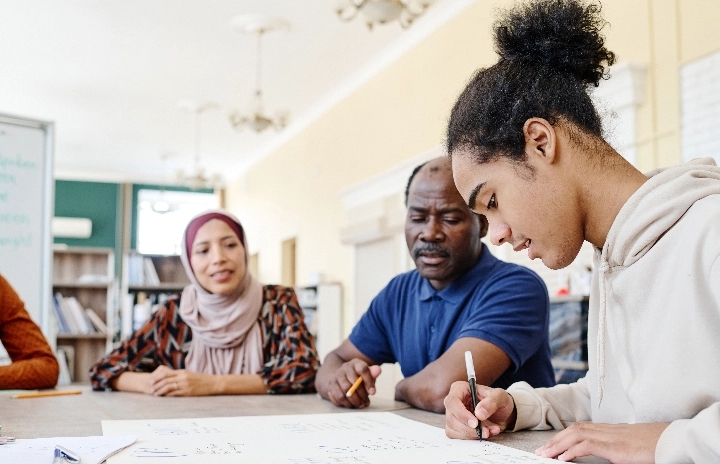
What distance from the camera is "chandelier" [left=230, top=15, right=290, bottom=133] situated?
→ 5.62 meters


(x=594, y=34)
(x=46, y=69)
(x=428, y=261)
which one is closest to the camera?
(x=594, y=34)

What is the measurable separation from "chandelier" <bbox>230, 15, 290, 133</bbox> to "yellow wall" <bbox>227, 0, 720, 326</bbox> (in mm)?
908

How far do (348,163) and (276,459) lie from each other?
20.8ft

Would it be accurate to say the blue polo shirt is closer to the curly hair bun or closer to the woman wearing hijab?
the woman wearing hijab

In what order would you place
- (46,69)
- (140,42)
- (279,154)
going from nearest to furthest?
(140,42) → (46,69) → (279,154)

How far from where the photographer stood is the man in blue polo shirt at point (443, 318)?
158cm

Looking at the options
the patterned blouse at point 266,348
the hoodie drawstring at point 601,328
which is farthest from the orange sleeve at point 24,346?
the hoodie drawstring at point 601,328

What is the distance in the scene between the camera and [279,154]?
31.1 ft

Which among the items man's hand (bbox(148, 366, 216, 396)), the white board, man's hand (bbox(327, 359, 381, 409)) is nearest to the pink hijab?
man's hand (bbox(148, 366, 216, 396))

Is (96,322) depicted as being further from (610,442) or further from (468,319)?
(610,442)

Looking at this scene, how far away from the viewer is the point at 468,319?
1.70m

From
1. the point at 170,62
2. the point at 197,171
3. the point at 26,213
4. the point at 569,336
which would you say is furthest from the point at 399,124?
the point at 197,171

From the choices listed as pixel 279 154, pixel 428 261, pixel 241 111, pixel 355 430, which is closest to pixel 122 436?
pixel 355 430

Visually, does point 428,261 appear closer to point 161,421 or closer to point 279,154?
point 161,421
